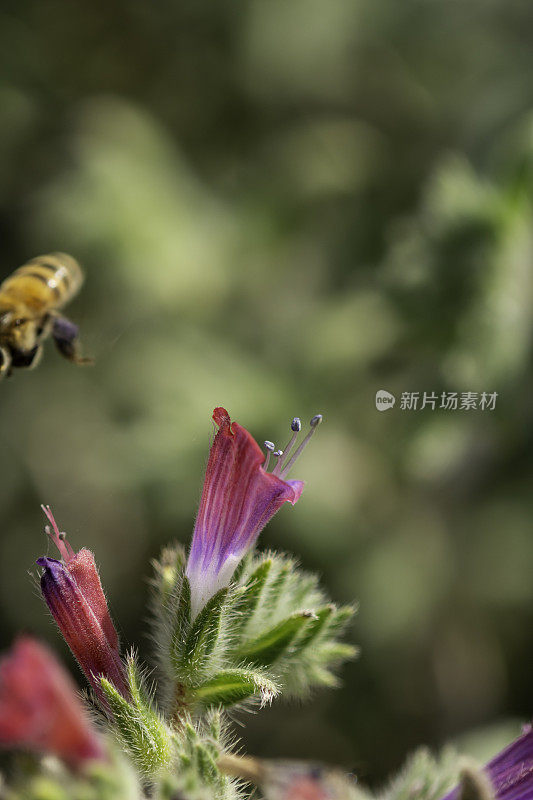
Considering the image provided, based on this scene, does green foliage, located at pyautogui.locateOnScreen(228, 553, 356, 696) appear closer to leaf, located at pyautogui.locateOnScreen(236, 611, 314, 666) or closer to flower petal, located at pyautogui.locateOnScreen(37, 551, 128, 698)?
leaf, located at pyautogui.locateOnScreen(236, 611, 314, 666)

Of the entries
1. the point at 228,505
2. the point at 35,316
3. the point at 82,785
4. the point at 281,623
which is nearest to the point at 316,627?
the point at 281,623

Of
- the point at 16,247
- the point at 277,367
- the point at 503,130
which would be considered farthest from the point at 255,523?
the point at 16,247

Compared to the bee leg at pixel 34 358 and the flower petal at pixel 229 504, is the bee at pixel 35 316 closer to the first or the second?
the bee leg at pixel 34 358

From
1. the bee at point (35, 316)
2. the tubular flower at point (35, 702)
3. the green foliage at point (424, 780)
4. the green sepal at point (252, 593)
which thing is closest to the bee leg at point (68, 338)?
the bee at point (35, 316)

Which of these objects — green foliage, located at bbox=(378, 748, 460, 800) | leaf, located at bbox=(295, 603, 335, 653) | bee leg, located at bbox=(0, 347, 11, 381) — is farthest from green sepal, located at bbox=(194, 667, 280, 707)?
bee leg, located at bbox=(0, 347, 11, 381)

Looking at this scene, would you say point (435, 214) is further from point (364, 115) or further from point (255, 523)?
point (255, 523)

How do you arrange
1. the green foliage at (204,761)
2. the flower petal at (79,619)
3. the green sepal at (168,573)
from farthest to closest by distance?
the green sepal at (168,573)
the flower petal at (79,619)
the green foliage at (204,761)

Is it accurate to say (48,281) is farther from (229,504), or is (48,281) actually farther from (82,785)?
(82,785)

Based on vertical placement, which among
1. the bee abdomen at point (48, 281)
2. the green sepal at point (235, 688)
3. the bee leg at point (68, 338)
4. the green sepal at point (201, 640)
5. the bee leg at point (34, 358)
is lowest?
the green sepal at point (235, 688)
